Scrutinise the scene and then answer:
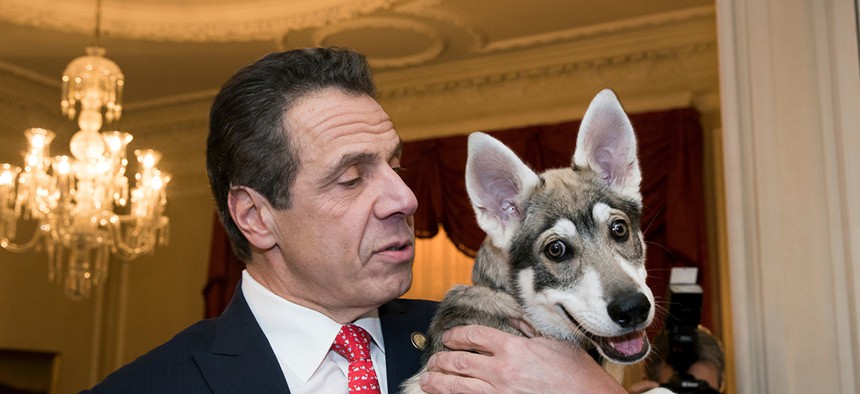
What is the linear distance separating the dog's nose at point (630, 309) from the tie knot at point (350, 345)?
679 mm

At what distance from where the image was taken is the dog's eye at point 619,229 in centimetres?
184

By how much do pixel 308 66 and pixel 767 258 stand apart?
121cm

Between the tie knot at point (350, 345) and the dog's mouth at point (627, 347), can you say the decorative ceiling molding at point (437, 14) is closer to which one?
the tie knot at point (350, 345)

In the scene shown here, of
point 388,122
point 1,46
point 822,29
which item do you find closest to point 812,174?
point 822,29

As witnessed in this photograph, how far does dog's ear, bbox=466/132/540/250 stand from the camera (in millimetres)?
1952

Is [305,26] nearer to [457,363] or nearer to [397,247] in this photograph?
[397,247]

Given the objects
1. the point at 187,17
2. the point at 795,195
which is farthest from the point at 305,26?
the point at 795,195

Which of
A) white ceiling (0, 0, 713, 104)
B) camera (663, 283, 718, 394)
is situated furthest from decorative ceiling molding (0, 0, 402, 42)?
camera (663, 283, 718, 394)

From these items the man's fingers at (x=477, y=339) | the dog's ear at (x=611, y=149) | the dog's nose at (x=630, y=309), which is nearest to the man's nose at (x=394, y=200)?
the man's fingers at (x=477, y=339)

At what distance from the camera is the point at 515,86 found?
729cm

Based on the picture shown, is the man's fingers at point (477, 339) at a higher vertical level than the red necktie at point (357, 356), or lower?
higher

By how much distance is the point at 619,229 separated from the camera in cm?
185

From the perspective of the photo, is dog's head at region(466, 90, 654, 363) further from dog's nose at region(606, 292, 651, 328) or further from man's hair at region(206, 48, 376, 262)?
man's hair at region(206, 48, 376, 262)

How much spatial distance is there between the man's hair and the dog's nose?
826mm
